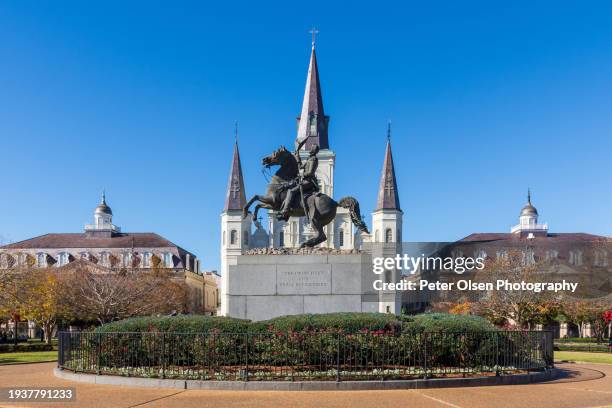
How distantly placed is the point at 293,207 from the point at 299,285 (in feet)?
9.09

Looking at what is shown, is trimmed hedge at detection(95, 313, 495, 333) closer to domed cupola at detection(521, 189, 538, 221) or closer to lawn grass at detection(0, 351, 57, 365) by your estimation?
lawn grass at detection(0, 351, 57, 365)

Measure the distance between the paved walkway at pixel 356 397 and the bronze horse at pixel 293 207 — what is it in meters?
8.34

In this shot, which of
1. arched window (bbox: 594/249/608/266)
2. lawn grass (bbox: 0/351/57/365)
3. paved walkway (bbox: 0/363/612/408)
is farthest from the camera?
arched window (bbox: 594/249/608/266)

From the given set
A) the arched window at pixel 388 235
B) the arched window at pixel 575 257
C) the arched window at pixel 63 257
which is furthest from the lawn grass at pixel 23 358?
the arched window at pixel 388 235

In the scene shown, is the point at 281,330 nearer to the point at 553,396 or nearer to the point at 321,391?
the point at 321,391

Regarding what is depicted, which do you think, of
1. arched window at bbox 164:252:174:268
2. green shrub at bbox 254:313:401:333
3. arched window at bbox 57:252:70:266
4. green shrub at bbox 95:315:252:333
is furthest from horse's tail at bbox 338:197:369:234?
arched window at bbox 57:252:70:266

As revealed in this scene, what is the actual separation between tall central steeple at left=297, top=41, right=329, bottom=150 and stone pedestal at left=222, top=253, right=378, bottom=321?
9748cm

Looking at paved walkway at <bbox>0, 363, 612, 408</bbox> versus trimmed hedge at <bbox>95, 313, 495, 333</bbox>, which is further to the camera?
trimmed hedge at <bbox>95, 313, 495, 333</bbox>

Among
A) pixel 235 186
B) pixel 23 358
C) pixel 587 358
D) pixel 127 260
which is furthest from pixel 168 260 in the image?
pixel 587 358

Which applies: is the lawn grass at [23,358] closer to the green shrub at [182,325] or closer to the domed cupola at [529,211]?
the green shrub at [182,325]

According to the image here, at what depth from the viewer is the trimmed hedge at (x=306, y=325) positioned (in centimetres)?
1767

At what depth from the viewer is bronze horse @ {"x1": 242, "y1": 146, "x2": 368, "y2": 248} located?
23062 millimetres

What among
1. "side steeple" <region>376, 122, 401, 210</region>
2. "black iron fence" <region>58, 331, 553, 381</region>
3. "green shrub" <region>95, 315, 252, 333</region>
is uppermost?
"side steeple" <region>376, 122, 401, 210</region>

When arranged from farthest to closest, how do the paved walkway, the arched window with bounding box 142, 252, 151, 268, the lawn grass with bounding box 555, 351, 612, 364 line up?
the arched window with bounding box 142, 252, 151, 268 → the lawn grass with bounding box 555, 351, 612, 364 → the paved walkway
